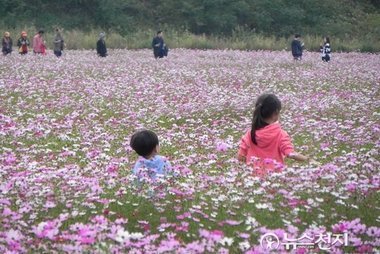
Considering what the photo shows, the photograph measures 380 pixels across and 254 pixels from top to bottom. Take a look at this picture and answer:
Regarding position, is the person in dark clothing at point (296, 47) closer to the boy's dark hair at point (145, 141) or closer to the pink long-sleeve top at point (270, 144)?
the pink long-sleeve top at point (270, 144)

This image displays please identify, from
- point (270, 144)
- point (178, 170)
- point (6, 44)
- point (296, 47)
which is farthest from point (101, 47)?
point (270, 144)

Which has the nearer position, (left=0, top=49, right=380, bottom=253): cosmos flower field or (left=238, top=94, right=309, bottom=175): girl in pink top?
(left=0, top=49, right=380, bottom=253): cosmos flower field

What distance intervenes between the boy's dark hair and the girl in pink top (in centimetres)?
123

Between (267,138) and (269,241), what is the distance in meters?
2.56

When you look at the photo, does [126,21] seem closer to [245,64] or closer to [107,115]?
[245,64]

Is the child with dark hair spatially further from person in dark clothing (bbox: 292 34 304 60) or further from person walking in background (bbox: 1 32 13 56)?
person walking in background (bbox: 1 32 13 56)

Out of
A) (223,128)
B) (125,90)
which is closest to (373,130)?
(223,128)

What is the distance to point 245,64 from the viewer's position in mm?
30359

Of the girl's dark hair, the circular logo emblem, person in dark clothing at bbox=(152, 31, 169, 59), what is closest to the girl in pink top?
the girl's dark hair

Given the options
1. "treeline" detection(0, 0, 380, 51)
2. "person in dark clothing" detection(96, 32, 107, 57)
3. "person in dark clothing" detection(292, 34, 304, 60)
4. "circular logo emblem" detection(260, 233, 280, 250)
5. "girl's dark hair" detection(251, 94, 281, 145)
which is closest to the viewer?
"circular logo emblem" detection(260, 233, 280, 250)

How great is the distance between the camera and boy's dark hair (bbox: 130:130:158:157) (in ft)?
20.7

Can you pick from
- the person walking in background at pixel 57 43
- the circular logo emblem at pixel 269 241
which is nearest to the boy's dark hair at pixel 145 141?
the circular logo emblem at pixel 269 241

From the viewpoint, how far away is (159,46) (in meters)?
33.2

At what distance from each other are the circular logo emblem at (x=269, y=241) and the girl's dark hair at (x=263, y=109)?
2.40 meters
